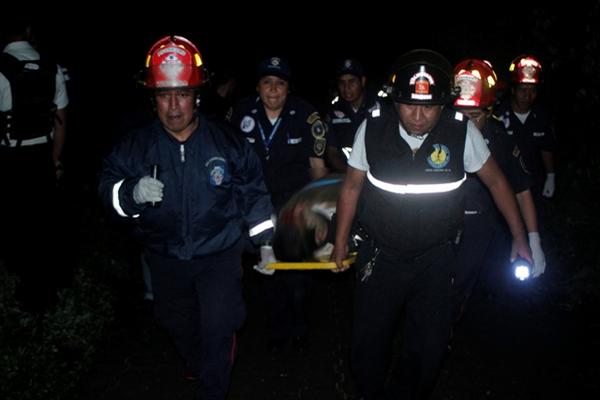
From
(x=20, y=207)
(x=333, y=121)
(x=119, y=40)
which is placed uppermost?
(x=119, y=40)

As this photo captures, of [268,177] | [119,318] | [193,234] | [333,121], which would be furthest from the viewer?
[333,121]

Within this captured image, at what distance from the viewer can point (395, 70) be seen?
12.7 feet

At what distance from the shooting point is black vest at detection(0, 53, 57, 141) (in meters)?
5.50

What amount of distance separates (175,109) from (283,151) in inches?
62.2

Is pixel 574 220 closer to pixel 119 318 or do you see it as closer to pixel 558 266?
pixel 558 266

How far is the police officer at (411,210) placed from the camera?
385 centimetres

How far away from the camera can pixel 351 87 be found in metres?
7.32

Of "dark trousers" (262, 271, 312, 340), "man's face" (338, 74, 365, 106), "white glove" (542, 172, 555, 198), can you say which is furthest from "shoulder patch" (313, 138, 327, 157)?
"white glove" (542, 172, 555, 198)

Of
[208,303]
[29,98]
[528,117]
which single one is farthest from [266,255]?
[528,117]

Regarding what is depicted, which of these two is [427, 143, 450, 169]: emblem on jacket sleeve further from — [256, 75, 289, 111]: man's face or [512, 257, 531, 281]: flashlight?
[256, 75, 289, 111]: man's face

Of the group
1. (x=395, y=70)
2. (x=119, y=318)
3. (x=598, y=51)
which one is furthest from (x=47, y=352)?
(x=598, y=51)

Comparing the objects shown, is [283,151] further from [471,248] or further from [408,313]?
[408,313]

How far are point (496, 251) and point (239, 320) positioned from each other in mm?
2573

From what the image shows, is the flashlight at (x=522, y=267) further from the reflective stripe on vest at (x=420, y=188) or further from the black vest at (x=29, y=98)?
the black vest at (x=29, y=98)
